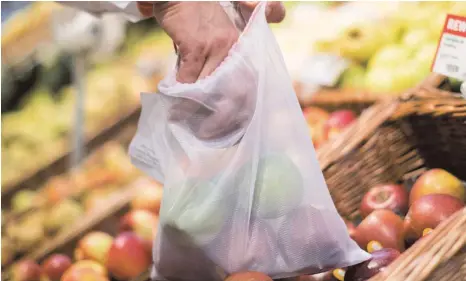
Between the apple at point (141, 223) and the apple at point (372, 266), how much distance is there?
2.07 ft

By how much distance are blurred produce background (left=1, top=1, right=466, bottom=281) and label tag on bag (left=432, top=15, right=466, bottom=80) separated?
0.51 feet

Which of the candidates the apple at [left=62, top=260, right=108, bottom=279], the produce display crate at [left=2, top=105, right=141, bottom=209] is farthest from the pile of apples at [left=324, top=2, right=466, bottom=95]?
the apple at [left=62, top=260, right=108, bottom=279]

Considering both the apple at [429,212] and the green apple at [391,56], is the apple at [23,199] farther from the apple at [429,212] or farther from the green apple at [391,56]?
the apple at [429,212]

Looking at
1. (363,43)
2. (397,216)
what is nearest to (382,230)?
(397,216)

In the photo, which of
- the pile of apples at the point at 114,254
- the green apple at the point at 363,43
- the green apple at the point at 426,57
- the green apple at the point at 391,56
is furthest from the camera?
the green apple at the point at 363,43

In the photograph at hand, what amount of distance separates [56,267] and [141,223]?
0.81ft

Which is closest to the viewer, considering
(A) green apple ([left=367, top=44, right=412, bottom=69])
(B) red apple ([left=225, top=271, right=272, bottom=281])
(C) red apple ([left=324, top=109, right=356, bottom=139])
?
(B) red apple ([left=225, top=271, right=272, bottom=281])

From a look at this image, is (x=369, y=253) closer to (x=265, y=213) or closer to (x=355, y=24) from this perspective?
(x=265, y=213)

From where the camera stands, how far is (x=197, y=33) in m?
1.05

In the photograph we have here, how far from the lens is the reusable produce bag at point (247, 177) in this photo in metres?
1.01

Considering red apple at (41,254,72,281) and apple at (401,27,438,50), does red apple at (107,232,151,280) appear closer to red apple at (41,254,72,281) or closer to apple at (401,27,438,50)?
red apple at (41,254,72,281)

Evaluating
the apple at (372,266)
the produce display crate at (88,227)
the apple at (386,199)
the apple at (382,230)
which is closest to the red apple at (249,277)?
the apple at (372,266)

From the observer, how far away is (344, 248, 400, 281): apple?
3.47 feet

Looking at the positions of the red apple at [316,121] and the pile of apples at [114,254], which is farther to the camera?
the red apple at [316,121]
